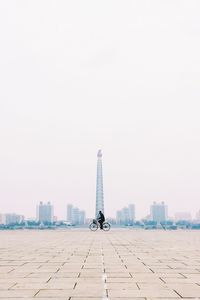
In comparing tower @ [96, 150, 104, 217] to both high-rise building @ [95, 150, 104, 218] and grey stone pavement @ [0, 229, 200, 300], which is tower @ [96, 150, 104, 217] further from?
grey stone pavement @ [0, 229, 200, 300]

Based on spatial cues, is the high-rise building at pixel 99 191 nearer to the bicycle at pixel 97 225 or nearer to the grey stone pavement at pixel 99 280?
the bicycle at pixel 97 225

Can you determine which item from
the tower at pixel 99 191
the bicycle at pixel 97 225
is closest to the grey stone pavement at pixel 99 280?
the bicycle at pixel 97 225

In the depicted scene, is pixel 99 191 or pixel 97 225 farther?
pixel 99 191

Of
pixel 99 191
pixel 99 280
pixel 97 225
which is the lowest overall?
pixel 99 280

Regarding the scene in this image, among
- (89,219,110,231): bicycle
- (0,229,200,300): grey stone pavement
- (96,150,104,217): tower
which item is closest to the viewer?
(0,229,200,300): grey stone pavement

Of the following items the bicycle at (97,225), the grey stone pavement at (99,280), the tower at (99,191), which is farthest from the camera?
the tower at (99,191)

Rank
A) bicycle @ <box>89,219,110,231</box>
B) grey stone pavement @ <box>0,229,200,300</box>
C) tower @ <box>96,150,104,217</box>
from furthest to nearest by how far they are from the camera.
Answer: tower @ <box>96,150,104,217</box> < bicycle @ <box>89,219,110,231</box> < grey stone pavement @ <box>0,229,200,300</box>

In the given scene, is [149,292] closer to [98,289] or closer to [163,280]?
[98,289]

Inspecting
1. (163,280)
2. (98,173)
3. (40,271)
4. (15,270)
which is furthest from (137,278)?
(98,173)

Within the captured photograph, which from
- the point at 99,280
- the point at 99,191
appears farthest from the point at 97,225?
the point at 99,191

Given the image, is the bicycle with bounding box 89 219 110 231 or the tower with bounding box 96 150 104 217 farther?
the tower with bounding box 96 150 104 217

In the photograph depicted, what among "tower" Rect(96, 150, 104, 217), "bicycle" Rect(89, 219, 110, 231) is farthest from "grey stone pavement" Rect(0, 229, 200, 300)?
"tower" Rect(96, 150, 104, 217)

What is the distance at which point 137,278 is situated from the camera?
909cm

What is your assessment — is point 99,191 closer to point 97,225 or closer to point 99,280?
point 97,225
